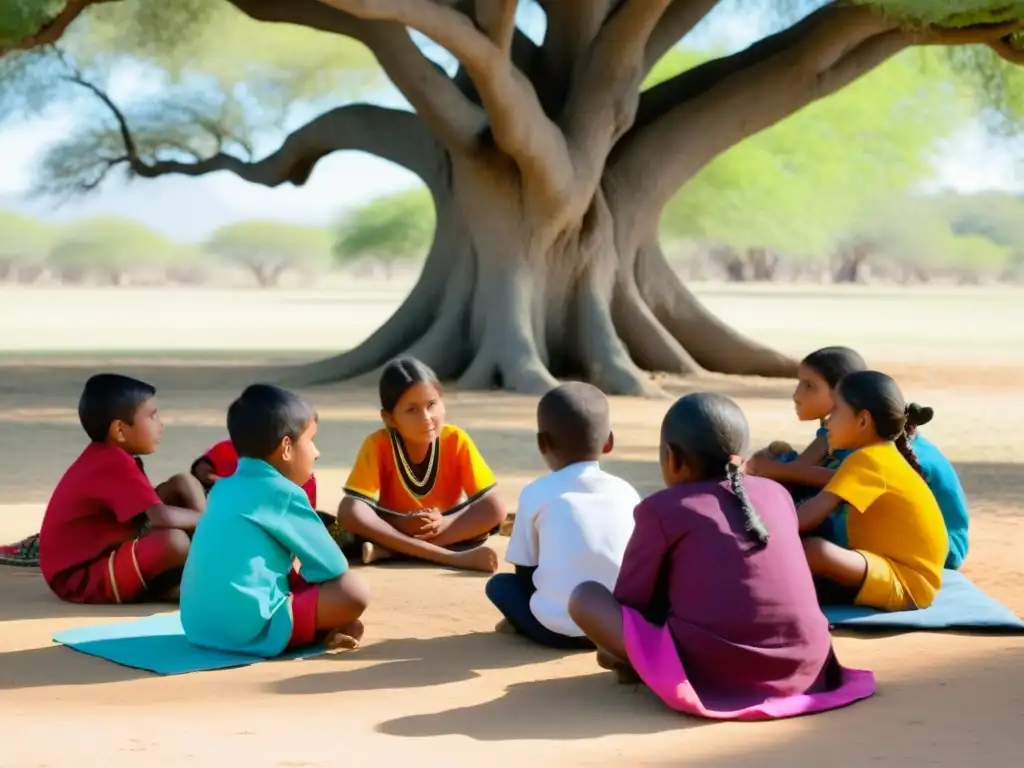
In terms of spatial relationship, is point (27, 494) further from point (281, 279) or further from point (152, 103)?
point (281, 279)

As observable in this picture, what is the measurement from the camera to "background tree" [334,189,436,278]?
86750 mm

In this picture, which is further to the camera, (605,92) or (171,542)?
(605,92)

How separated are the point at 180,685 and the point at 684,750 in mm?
1545

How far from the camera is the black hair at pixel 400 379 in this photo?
20.7 ft

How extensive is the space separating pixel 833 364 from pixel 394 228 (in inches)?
3206

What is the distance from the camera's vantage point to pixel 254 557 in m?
4.95

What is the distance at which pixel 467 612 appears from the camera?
580cm

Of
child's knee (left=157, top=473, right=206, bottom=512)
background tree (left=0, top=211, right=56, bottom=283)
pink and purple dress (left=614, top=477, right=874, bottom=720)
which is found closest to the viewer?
pink and purple dress (left=614, top=477, right=874, bottom=720)

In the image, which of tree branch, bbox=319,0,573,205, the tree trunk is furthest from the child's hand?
the tree trunk

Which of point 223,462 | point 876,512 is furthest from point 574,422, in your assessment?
point 223,462

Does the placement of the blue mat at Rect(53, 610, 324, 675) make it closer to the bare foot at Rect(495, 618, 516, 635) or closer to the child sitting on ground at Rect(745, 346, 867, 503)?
the bare foot at Rect(495, 618, 516, 635)

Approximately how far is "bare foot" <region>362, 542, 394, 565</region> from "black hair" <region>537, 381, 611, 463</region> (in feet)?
5.39

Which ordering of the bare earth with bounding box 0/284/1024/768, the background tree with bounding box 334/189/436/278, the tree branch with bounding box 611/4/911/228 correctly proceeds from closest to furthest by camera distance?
the bare earth with bounding box 0/284/1024/768 < the tree branch with bounding box 611/4/911/228 < the background tree with bounding box 334/189/436/278

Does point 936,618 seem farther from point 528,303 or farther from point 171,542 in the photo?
point 528,303
